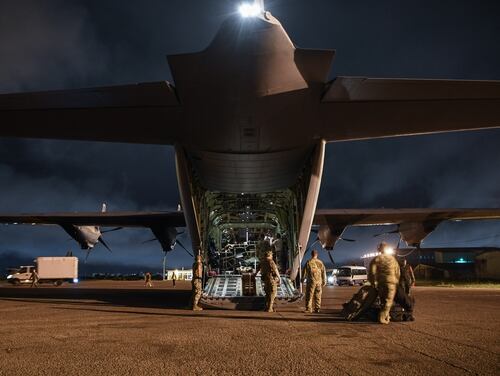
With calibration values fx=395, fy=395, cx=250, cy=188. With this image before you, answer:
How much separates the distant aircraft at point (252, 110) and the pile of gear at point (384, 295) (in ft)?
10.7

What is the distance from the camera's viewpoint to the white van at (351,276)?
100ft

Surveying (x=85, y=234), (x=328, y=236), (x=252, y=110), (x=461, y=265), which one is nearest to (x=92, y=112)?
(x=252, y=110)

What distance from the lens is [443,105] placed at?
823 centimetres

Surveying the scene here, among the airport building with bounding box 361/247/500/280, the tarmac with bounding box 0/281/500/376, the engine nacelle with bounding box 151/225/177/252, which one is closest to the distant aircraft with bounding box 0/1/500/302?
the tarmac with bounding box 0/281/500/376

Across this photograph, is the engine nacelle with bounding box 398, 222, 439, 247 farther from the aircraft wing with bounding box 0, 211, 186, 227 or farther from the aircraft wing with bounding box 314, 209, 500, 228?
the aircraft wing with bounding box 0, 211, 186, 227

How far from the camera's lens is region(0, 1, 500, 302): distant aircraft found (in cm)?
757

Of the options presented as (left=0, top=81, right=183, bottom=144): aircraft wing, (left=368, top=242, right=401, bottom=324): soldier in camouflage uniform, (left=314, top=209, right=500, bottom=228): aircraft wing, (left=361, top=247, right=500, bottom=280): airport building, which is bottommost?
(left=361, top=247, right=500, bottom=280): airport building

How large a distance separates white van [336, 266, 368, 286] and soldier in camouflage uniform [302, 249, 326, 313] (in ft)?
73.4

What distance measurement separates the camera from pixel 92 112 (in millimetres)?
8523

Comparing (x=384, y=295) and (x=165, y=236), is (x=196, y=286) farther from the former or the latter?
(x=165, y=236)

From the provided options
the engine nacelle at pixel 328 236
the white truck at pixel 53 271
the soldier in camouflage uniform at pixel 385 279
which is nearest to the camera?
the soldier in camouflage uniform at pixel 385 279

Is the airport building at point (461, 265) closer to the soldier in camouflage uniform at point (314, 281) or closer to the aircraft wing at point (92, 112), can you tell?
the soldier in camouflage uniform at point (314, 281)

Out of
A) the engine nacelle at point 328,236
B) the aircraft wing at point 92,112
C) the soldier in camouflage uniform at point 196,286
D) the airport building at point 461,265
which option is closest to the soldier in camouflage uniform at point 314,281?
the soldier in camouflage uniform at point 196,286

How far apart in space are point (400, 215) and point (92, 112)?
15.6m
